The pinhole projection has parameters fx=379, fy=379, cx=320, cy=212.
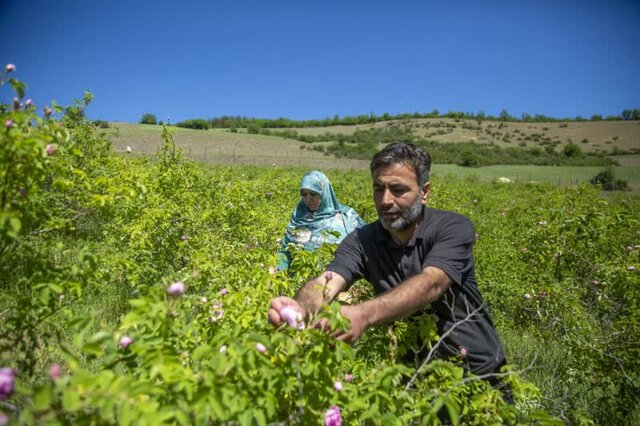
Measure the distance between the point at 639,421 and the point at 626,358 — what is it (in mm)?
449

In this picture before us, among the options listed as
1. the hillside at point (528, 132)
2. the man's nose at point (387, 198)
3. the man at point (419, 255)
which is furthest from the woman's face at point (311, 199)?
the hillside at point (528, 132)

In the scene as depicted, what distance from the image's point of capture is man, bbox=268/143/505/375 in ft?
5.76

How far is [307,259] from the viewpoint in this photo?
2129 mm

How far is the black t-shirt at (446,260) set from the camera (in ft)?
5.89

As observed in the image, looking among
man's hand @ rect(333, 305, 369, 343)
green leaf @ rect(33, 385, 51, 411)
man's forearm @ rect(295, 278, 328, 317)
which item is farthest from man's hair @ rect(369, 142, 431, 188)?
green leaf @ rect(33, 385, 51, 411)

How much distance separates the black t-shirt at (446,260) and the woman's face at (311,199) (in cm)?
257

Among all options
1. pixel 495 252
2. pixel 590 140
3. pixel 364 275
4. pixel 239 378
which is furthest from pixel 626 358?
pixel 590 140

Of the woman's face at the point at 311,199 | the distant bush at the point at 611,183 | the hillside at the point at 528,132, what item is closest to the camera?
the woman's face at the point at 311,199

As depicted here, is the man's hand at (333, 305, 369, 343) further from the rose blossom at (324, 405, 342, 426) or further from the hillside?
the hillside

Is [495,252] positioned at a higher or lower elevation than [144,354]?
lower

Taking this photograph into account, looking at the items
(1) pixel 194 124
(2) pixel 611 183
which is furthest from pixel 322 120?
(2) pixel 611 183

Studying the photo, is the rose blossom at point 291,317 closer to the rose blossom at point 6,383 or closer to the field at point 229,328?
the field at point 229,328

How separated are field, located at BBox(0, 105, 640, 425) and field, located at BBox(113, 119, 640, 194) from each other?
76.0 feet

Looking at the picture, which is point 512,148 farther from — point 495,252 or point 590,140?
point 495,252
